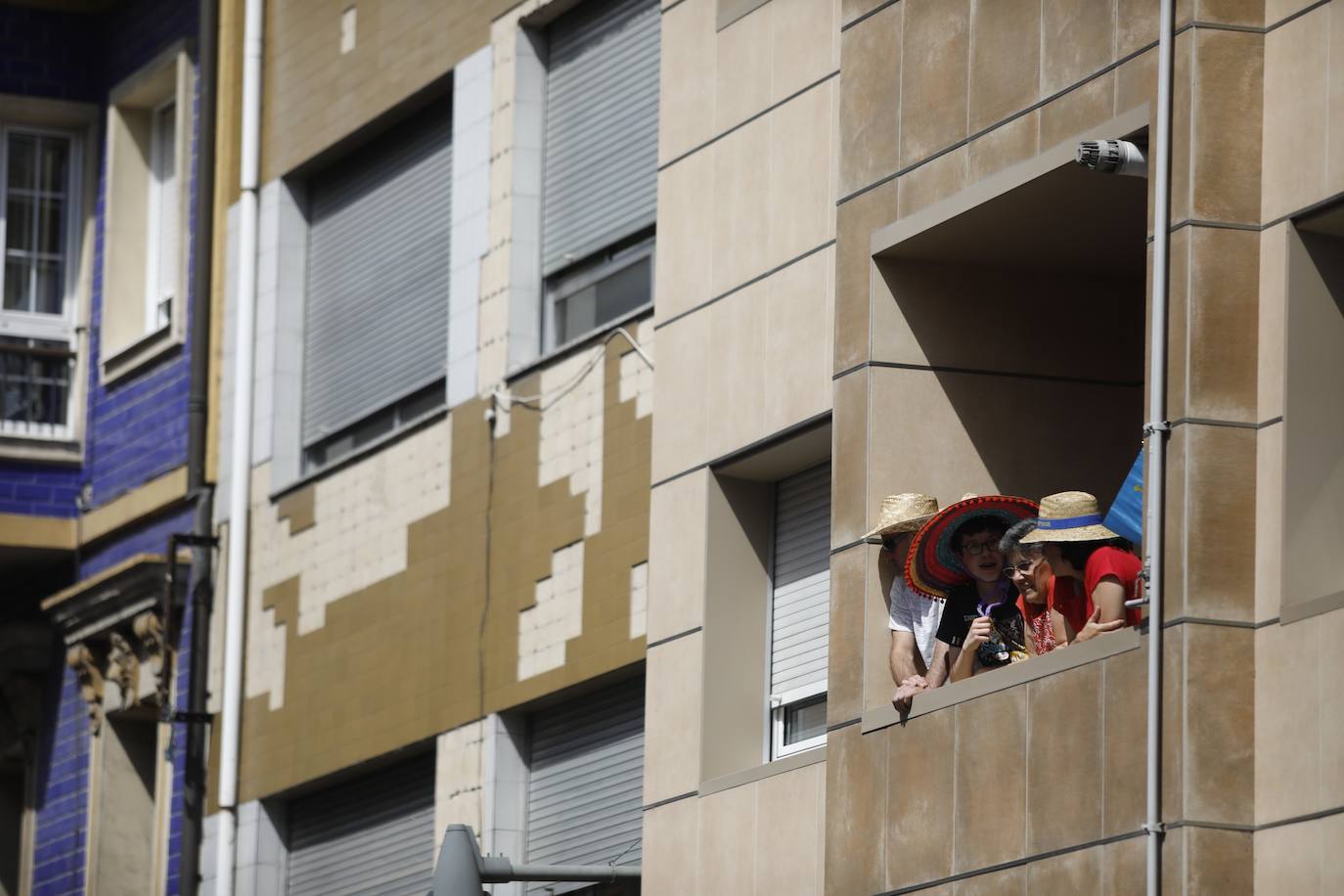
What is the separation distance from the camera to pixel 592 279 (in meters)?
20.7

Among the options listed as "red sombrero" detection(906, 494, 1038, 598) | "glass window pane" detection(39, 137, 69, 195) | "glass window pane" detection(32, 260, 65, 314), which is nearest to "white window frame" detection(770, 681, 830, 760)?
"red sombrero" detection(906, 494, 1038, 598)

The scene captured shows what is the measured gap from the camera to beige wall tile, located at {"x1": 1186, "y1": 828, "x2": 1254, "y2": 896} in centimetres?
1168

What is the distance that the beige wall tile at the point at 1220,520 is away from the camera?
1202 cm

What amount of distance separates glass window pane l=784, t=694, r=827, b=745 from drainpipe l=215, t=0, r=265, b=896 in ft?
26.3

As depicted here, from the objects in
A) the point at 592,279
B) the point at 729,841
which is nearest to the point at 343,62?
the point at 592,279

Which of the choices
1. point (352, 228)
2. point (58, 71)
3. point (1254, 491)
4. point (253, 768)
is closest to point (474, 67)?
point (352, 228)

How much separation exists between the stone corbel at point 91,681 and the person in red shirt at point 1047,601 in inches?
557

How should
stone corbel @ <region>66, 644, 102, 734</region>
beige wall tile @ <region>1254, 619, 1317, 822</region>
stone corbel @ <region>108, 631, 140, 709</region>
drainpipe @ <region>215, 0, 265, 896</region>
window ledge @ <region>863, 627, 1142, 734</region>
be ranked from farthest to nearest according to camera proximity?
stone corbel @ <region>66, 644, 102, 734</region>
stone corbel @ <region>108, 631, 140, 709</region>
drainpipe @ <region>215, 0, 265, 896</region>
window ledge @ <region>863, 627, 1142, 734</region>
beige wall tile @ <region>1254, 619, 1317, 822</region>

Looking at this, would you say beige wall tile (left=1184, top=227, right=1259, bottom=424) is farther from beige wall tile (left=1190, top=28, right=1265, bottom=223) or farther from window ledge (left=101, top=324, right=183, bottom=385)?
window ledge (left=101, top=324, right=183, bottom=385)

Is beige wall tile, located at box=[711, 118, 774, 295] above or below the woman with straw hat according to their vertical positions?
above

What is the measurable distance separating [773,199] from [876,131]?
1733 millimetres

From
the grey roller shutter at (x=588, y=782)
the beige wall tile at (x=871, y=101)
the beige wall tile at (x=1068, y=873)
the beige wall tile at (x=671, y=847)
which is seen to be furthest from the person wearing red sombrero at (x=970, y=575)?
the grey roller shutter at (x=588, y=782)

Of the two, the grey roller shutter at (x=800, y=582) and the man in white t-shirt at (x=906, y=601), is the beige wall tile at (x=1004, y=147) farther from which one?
the grey roller shutter at (x=800, y=582)

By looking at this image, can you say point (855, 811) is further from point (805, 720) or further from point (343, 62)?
point (343, 62)
